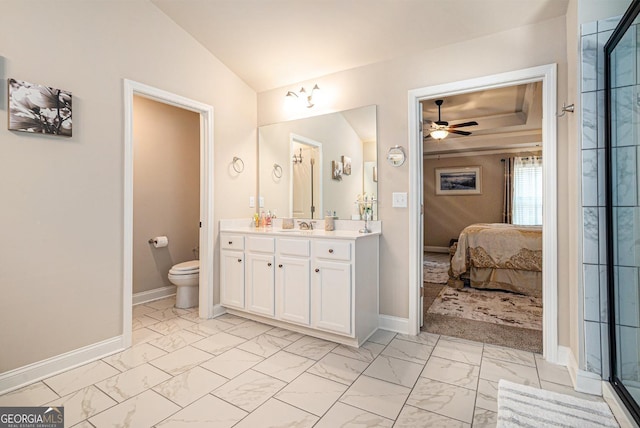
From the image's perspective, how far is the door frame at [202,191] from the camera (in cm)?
248

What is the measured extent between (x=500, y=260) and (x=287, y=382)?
3299 millimetres

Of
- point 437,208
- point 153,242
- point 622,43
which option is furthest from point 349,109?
point 437,208

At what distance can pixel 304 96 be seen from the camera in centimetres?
338

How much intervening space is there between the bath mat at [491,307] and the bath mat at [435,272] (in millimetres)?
→ 556

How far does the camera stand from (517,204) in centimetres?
678

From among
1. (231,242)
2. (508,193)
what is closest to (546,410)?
(231,242)

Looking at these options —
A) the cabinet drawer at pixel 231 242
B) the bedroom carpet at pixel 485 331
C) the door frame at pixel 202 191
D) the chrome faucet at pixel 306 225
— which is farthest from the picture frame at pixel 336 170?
the bedroom carpet at pixel 485 331

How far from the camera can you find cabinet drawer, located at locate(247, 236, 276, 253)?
284 centimetres

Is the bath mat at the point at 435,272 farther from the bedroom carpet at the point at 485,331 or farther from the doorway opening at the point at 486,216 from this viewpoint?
the bedroom carpet at the point at 485,331

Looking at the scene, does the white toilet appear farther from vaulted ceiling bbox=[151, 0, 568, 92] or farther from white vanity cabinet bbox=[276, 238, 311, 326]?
vaulted ceiling bbox=[151, 0, 568, 92]

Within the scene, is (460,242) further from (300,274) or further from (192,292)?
(192,292)

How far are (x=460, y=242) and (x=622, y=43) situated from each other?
3.00 metres
